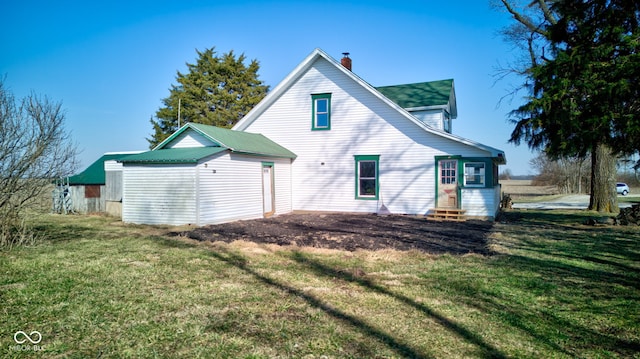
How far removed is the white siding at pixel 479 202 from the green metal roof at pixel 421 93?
5073 millimetres

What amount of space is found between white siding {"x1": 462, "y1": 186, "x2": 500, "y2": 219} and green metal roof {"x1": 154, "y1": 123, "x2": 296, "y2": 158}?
7871 millimetres

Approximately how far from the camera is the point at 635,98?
408 inches

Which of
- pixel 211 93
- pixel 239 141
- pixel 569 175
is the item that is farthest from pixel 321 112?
pixel 569 175

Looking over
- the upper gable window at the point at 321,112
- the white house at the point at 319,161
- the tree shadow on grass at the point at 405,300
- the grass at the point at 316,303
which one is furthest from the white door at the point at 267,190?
the tree shadow on grass at the point at 405,300

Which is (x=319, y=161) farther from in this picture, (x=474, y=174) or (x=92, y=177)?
(x=92, y=177)

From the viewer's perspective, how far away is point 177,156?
1398 centimetres

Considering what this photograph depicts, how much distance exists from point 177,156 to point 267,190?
431cm

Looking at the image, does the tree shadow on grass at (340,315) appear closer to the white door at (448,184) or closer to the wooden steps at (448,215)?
the wooden steps at (448,215)

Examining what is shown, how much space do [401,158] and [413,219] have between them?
2.81 meters

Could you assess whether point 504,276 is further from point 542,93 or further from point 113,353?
point 542,93

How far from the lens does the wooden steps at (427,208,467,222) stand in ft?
50.8

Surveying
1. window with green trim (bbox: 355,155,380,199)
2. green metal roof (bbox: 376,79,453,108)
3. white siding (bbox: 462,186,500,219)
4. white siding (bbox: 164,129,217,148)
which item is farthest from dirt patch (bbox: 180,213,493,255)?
green metal roof (bbox: 376,79,453,108)

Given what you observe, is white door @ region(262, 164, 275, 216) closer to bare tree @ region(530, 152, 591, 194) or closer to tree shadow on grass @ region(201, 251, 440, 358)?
tree shadow on grass @ region(201, 251, 440, 358)

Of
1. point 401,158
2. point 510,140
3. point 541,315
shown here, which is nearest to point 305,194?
point 401,158
